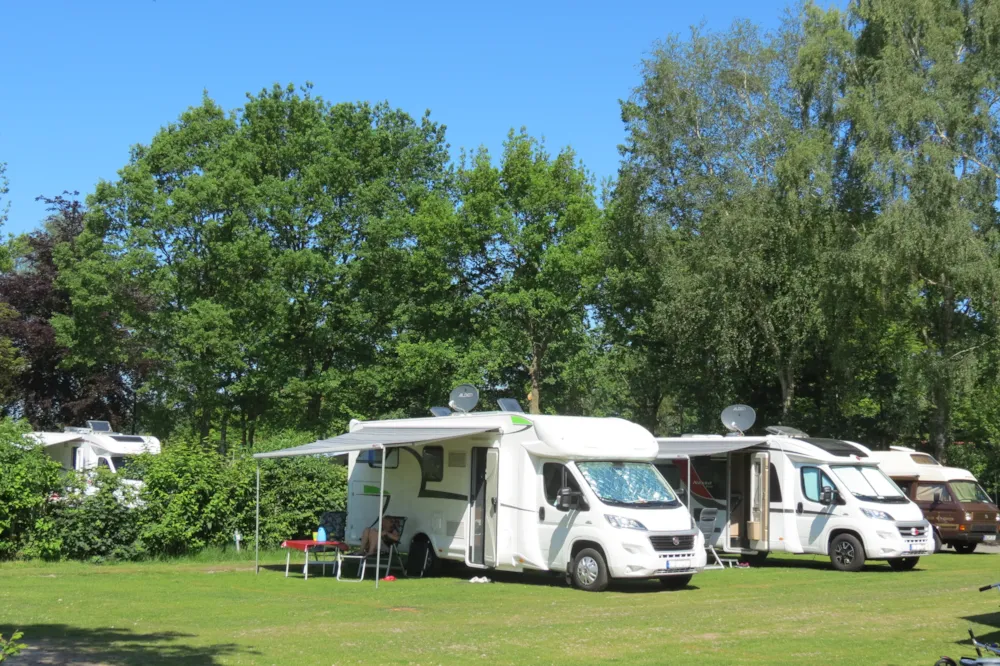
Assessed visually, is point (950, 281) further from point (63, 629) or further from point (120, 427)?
point (120, 427)

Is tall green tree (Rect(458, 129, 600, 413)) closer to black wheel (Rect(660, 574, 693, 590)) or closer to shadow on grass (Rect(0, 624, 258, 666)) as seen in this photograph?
black wheel (Rect(660, 574, 693, 590))

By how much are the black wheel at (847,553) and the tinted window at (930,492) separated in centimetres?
785

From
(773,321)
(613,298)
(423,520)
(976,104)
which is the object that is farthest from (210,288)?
(976,104)

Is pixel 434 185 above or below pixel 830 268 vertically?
above

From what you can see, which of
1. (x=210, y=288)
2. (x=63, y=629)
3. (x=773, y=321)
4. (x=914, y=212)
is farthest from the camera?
(x=210, y=288)

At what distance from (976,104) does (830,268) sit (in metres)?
6.22

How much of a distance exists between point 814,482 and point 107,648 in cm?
1365

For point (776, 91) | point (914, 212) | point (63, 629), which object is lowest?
point (63, 629)

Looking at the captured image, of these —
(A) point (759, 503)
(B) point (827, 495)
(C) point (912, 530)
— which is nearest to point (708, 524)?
(A) point (759, 503)

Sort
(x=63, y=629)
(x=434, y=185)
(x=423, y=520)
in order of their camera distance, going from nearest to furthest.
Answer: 1. (x=63, y=629)
2. (x=423, y=520)
3. (x=434, y=185)

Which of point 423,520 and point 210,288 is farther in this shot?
point 210,288

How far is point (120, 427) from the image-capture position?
42469 mm

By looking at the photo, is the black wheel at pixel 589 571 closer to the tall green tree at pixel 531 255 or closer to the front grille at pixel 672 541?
the front grille at pixel 672 541

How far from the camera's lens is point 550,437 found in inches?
622
